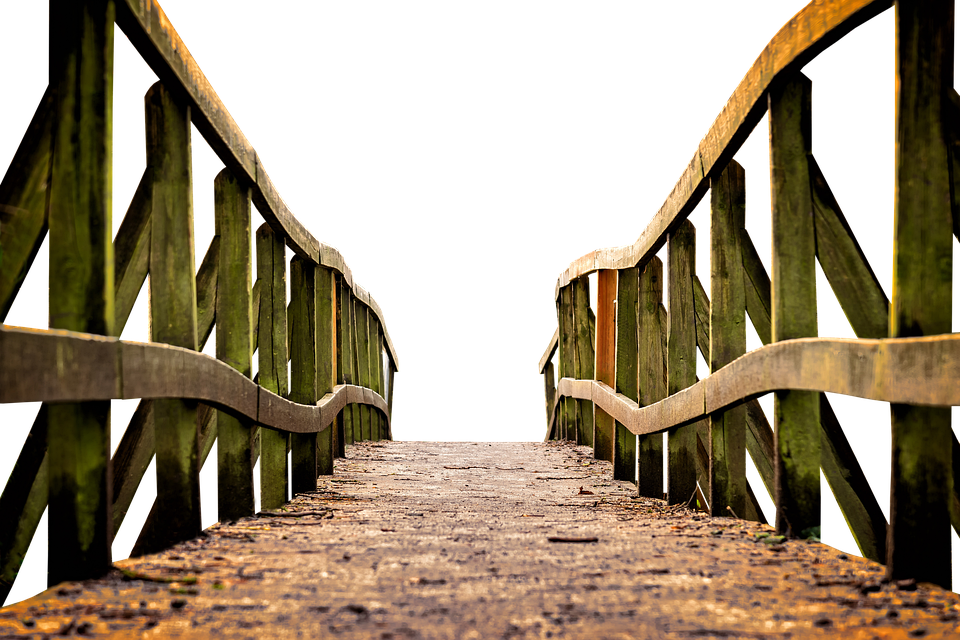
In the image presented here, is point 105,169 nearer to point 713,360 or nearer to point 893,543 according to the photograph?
point 893,543

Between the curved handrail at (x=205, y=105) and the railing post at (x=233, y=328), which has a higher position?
the curved handrail at (x=205, y=105)

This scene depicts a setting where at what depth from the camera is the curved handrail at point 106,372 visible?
2.08 m

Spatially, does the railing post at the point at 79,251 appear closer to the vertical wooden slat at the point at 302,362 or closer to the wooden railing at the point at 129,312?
the wooden railing at the point at 129,312

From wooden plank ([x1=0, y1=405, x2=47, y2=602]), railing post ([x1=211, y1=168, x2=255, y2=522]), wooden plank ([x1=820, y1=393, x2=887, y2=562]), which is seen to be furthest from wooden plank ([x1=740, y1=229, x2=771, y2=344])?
wooden plank ([x1=0, y1=405, x2=47, y2=602])

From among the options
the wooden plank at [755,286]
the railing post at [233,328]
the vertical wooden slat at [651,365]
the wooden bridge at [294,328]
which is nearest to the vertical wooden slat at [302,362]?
the wooden bridge at [294,328]

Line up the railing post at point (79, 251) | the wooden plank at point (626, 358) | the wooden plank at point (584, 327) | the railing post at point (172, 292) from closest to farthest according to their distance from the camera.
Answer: the railing post at point (79, 251) < the railing post at point (172, 292) < the wooden plank at point (626, 358) < the wooden plank at point (584, 327)

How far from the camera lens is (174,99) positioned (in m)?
3.32

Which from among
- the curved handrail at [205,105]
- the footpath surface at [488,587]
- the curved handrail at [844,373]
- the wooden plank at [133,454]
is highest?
the curved handrail at [205,105]

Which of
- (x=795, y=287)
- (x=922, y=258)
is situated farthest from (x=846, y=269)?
(x=922, y=258)

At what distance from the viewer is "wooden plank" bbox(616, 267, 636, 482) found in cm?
650

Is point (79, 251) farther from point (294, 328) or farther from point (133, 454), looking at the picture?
point (294, 328)

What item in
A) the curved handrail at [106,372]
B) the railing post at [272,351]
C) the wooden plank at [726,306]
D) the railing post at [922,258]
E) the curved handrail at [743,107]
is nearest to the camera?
the curved handrail at [106,372]

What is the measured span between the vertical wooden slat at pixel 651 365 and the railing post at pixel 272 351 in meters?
2.21

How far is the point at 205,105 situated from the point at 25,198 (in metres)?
1.14
